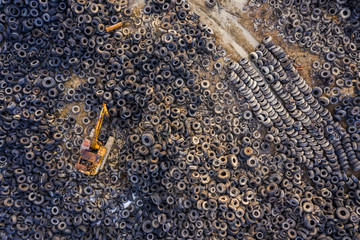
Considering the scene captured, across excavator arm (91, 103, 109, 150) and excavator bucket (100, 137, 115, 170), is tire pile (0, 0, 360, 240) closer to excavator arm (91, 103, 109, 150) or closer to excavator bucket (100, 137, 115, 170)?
excavator bucket (100, 137, 115, 170)

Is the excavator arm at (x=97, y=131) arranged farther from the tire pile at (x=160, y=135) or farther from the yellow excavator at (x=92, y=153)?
the tire pile at (x=160, y=135)

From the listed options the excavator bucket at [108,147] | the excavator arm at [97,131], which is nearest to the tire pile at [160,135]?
the excavator bucket at [108,147]

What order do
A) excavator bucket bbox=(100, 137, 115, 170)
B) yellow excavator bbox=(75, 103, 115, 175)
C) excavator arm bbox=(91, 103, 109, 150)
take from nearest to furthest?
1. yellow excavator bbox=(75, 103, 115, 175)
2. excavator arm bbox=(91, 103, 109, 150)
3. excavator bucket bbox=(100, 137, 115, 170)

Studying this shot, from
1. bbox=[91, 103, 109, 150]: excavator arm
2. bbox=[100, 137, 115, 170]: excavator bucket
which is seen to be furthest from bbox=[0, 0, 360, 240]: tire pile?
bbox=[91, 103, 109, 150]: excavator arm

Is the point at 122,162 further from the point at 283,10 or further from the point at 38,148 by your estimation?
the point at 283,10

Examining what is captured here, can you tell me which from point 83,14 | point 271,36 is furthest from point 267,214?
point 83,14

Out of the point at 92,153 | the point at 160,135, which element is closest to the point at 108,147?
the point at 92,153
